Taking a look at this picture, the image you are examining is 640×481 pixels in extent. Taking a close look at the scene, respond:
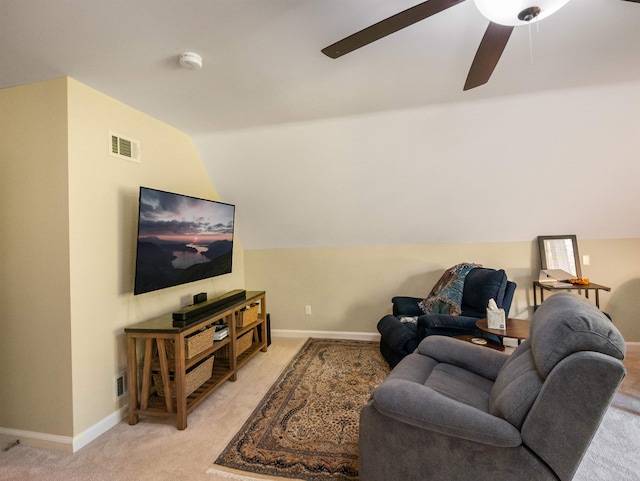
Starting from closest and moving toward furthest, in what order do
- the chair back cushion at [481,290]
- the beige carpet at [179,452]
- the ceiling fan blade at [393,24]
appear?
the ceiling fan blade at [393,24]
the beige carpet at [179,452]
the chair back cushion at [481,290]

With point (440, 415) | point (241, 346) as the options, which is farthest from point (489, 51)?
point (241, 346)

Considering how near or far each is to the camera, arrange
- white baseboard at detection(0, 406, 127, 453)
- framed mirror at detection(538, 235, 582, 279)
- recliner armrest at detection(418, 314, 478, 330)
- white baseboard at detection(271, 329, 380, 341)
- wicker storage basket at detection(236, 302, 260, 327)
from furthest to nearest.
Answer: white baseboard at detection(271, 329, 380, 341) → framed mirror at detection(538, 235, 582, 279) → wicker storage basket at detection(236, 302, 260, 327) → recliner armrest at detection(418, 314, 478, 330) → white baseboard at detection(0, 406, 127, 453)

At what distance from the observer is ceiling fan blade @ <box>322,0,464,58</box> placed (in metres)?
1.15

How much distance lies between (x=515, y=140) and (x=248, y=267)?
3.43 m

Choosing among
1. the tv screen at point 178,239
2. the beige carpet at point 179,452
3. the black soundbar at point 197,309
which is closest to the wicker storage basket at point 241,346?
the black soundbar at point 197,309

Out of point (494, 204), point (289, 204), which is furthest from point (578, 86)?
point (289, 204)

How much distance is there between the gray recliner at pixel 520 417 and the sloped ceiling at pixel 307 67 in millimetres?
1513

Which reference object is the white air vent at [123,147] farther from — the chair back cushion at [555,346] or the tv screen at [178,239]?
the chair back cushion at [555,346]

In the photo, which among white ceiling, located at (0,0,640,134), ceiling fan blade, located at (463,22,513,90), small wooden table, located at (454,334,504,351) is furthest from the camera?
small wooden table, located at (454,334,504,351)

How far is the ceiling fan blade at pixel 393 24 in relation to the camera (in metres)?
1.15

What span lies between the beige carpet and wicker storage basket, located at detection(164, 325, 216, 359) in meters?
0.47

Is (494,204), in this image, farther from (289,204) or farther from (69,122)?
(69,122)

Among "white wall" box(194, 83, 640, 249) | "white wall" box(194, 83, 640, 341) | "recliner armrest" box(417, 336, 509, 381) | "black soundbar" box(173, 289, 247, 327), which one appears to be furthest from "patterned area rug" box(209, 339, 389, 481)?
"white wall" box(194, 83, 640, 249)

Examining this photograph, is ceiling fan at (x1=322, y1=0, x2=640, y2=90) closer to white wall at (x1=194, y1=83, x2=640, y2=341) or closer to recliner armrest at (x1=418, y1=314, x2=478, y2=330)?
white wall at (x1=194, y1=83, x2=640, y2=341)
